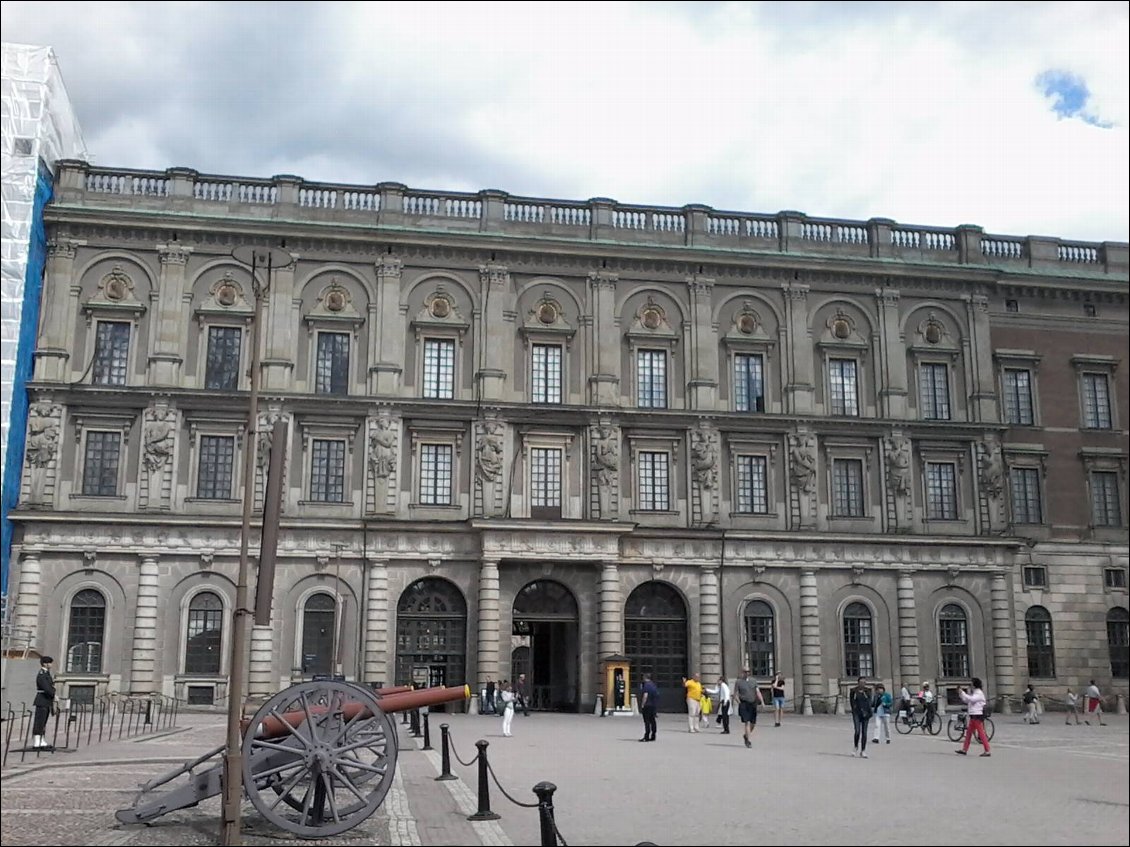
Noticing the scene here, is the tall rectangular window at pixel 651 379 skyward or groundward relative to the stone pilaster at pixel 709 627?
skyward

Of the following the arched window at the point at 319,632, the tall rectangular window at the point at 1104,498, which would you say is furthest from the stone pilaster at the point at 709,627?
the tall rectangular window at the point at 1104,498

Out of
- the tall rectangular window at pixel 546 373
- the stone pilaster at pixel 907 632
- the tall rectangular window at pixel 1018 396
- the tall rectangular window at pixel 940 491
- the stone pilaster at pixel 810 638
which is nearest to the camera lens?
the stone pilaster at pixel 810 638

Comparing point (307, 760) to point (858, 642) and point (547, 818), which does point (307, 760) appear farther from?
point (858, 642)

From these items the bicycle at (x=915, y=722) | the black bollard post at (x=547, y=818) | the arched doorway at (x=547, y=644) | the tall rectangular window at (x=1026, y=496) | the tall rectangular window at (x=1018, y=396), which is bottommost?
the bicycle at (x=915, y=722)

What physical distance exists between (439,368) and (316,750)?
28.7 m

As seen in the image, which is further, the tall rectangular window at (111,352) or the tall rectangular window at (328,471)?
the tall rectangular window at (328,471)

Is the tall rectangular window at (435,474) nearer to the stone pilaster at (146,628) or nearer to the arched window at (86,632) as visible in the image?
the stone pilaster at (146,628)

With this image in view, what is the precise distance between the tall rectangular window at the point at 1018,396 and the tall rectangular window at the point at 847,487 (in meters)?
6.54

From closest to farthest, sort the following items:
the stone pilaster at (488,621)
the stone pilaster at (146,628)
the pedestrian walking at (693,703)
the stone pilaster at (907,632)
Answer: the pedestrian walking at (693,703) < the stone pilaster at (146,628) < the stone pilaster at (488,621) < the stone pilaster at (907,632)

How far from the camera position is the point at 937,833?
35.9 feet

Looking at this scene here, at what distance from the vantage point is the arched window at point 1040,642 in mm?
43812

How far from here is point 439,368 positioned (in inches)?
1661

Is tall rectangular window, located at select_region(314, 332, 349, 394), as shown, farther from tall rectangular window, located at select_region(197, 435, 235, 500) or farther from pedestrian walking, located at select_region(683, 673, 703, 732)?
pedestrian walking, located at select_region(683, 673, 703, 732)

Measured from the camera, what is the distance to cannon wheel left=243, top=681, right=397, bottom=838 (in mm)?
13967
